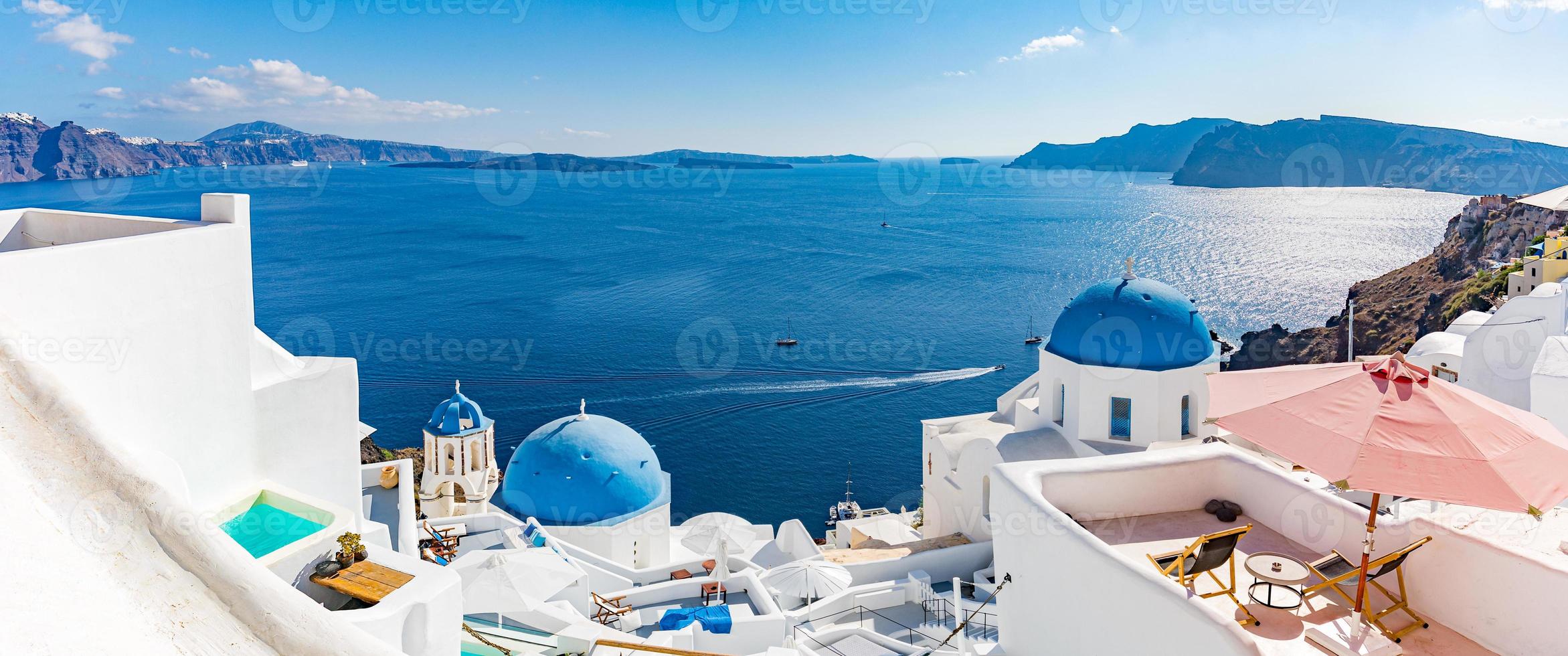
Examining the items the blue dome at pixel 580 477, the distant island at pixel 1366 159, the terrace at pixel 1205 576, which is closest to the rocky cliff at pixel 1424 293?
the blue dome at pixel 580 477

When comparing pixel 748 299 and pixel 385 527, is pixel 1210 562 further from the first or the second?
pixel 748 299

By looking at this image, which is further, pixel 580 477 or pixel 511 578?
pixel 580 477

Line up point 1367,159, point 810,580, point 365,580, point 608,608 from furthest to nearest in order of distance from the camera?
point 1367,159, point 810,580, point 608,608, point 365,580

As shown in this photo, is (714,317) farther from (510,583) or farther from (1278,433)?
(1278,433)

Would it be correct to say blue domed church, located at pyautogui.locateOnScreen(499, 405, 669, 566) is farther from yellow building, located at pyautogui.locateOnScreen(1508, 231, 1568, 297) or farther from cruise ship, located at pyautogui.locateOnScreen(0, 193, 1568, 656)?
yellow building, located at pyautogui.locateOnScreen(1508, 231, 1568, 297)

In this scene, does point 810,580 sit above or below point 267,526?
below

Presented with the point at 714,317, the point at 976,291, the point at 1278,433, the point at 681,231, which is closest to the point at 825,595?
the point at 1278,433

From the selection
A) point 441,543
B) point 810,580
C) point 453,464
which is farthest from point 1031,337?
point 441,543
